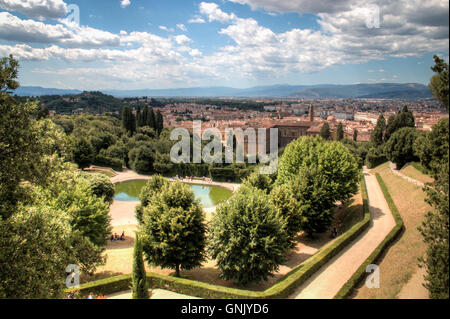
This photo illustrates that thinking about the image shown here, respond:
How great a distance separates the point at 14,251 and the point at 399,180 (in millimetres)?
27078

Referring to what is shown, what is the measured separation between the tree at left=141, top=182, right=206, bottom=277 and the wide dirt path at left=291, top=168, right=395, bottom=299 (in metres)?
5.48

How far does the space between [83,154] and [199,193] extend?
19087 mm

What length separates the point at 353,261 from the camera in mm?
14125

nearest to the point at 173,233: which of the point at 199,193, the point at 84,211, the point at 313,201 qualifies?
the point at 84,211

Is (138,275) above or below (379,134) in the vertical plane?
below

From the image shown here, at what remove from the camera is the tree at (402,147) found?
28828 millimetres

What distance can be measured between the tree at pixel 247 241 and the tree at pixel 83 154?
117ft

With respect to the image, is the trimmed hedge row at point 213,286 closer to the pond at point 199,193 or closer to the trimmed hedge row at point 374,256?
the trimmed hedge row at point 374,256

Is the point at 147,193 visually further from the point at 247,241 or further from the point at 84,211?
the point at 247,241

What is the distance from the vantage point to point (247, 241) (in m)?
13.9

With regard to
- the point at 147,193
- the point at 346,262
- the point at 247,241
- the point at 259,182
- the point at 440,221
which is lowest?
the point at 346,262

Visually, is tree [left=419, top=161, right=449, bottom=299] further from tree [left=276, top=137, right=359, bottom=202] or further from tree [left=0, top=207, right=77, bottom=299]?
tree [left=276, top=137, right=359, bottom=202]
